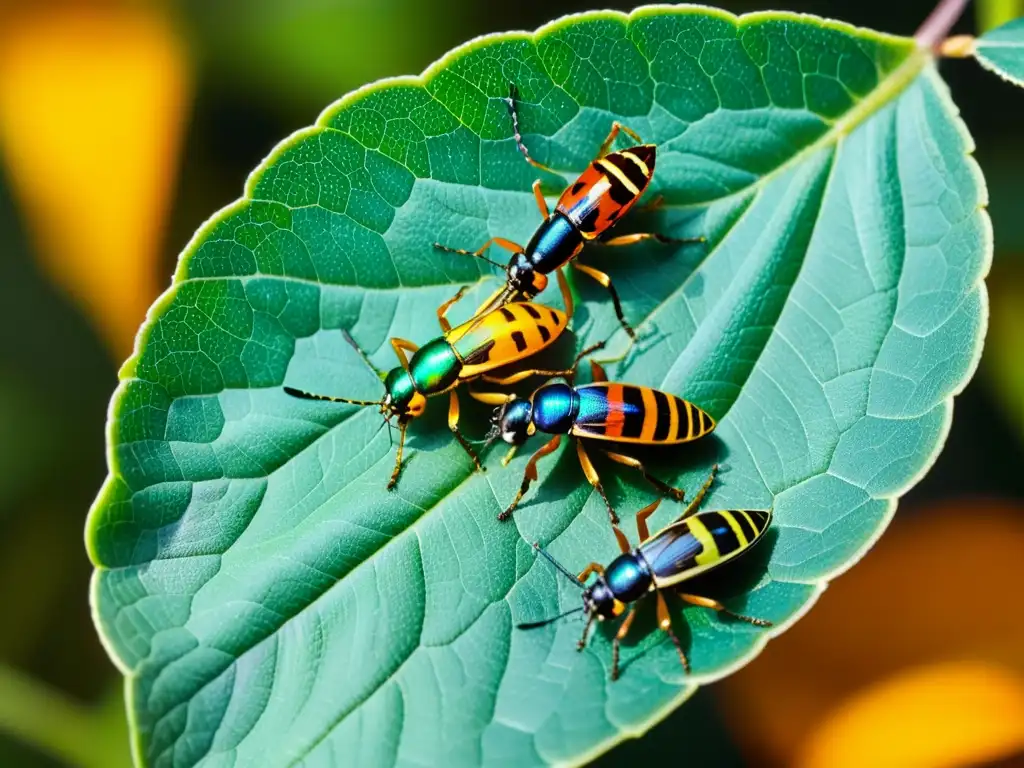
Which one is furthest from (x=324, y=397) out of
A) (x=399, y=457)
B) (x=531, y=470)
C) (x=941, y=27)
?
(x=941, y=27)

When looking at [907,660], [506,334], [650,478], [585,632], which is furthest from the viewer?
[907,660]

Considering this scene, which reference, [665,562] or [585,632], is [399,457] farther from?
[665,562]

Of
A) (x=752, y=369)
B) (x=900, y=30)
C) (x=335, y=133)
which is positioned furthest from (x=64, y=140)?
(x=900, y=30)

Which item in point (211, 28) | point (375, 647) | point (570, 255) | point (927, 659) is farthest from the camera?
point (211, 28)

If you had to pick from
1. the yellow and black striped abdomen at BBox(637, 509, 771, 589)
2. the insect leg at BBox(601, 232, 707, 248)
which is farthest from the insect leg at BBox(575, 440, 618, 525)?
the insect leg at BBox(601, 232, 707, 248)

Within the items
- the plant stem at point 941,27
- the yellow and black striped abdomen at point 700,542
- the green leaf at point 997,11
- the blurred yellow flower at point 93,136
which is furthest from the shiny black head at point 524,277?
the blurred yellow flower at point 93,136

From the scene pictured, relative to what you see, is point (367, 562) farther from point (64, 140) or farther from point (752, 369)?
point (64, 140)

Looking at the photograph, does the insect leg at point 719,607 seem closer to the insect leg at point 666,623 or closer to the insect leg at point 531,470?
the insect leg at point 666,623
